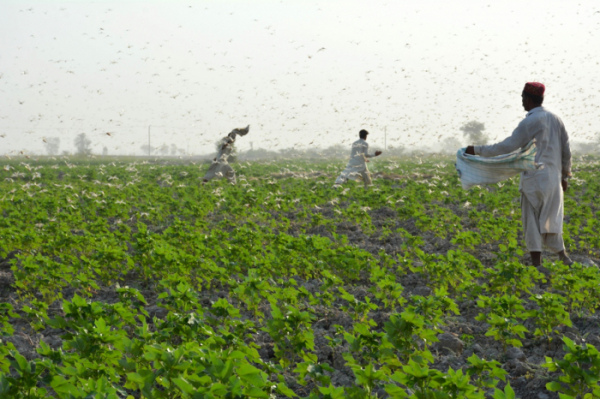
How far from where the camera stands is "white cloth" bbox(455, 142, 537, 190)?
6.54 metres

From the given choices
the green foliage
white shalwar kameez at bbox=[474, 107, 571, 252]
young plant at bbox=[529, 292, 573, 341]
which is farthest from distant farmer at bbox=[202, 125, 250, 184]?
the green foliage

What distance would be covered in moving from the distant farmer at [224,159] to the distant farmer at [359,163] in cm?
418

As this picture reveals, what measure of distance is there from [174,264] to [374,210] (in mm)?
6971

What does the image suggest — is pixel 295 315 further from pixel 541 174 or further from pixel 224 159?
pixel 224 159

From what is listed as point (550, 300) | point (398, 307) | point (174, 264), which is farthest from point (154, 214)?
point (550, 300)

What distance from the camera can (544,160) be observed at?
659cm

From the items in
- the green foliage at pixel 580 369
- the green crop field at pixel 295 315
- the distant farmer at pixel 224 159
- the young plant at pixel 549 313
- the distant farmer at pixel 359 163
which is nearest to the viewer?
the green crop field at pixel 295 315

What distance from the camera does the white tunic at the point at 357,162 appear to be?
14641 mm

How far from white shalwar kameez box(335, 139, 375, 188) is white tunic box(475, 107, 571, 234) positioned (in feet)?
26.0

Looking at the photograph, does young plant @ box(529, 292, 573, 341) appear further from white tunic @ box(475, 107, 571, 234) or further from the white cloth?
the white cloth

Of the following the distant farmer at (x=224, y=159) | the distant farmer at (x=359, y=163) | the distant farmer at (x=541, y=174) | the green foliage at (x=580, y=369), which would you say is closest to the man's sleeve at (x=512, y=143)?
the distant farmer at (x=541, y=174)

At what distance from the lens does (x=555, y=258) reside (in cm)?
722

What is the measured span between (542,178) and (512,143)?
586 millimetres

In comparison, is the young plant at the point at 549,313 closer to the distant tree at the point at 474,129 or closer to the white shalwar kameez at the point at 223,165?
the white shalwar kameez at the point at 223,165
